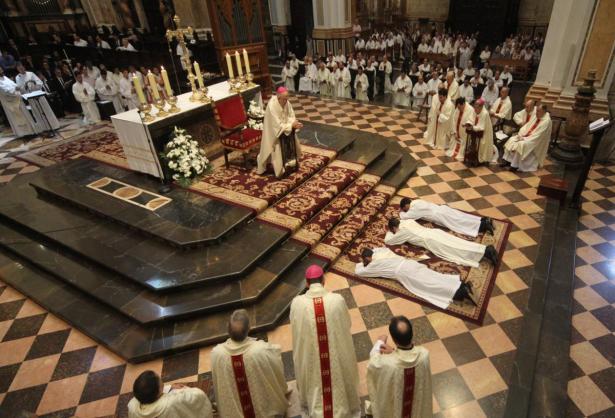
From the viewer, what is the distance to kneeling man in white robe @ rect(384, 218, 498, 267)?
4.86 metres

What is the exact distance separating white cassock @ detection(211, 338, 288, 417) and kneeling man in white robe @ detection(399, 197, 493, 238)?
3122mm

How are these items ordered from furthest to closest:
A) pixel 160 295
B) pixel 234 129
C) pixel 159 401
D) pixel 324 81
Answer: pixel 324 81, pixel 234 129, pixel 160 295, pixel 159 401

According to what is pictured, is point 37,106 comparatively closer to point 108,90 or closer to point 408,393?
point 108,90

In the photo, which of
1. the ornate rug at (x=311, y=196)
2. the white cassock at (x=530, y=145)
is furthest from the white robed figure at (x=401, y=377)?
the white cassock at (x=530, y=145)

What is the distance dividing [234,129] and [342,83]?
6.48 meters

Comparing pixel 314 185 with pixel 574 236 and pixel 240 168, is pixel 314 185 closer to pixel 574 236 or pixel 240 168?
pixel 240 168

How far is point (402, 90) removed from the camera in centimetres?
1109

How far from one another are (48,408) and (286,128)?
15.1 ft

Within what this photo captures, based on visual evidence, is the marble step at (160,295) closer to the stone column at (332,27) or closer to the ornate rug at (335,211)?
the ornate rug at (335,211)

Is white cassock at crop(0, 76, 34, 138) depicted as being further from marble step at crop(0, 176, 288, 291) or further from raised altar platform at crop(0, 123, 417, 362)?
marble step at crop(0, 176, 288, 291)

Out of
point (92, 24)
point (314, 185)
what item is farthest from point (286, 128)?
point (92, 24)

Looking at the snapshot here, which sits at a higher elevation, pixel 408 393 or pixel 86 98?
pixel 86 98

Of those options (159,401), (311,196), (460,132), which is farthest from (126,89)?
(159,401)

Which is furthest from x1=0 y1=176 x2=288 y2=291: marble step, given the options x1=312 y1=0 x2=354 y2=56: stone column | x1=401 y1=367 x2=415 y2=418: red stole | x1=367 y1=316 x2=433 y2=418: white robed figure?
x1=312 y1=0 x2=354 y2=56: stone column
